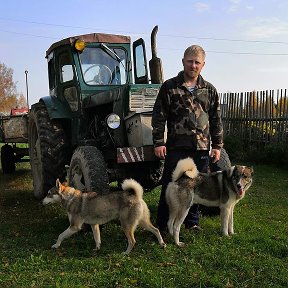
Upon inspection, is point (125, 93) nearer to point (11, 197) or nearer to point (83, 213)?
point (83, 213)

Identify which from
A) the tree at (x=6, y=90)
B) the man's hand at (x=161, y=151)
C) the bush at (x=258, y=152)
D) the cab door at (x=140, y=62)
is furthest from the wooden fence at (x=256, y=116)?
the tree at (x=6, y=90)

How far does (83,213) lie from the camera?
4.90m

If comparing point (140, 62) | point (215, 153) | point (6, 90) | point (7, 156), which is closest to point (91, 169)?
point (215, 153)

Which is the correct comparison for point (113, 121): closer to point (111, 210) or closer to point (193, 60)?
point (111, 210)

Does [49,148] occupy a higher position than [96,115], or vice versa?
[96,115]

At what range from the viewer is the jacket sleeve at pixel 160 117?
192 inches

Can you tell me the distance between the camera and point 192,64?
480cm

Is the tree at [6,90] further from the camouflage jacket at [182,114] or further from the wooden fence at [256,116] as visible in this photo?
the camouflage jacket at [182,114]

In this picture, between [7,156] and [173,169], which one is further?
[7,156]

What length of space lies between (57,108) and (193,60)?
2.90 metres

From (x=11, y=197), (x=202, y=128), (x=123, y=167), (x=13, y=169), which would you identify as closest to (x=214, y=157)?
(x=202, y=128)

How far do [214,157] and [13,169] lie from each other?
295 inches

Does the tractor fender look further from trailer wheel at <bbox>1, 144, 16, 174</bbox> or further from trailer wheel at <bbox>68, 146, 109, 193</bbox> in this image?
trailer wheel at <bbox>1, 144, 16, 174</bbox>

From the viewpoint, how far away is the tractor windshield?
6765mm
